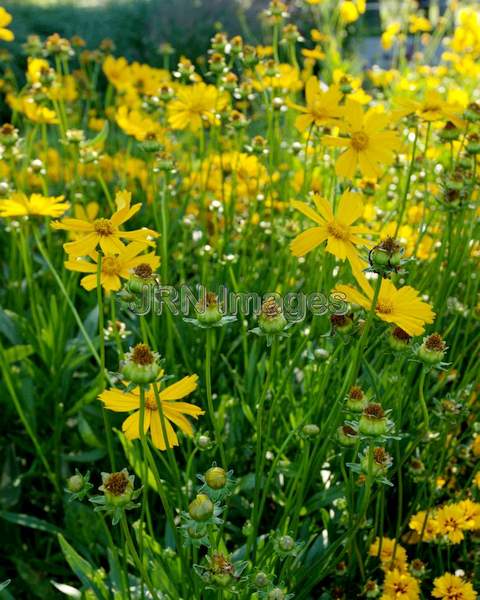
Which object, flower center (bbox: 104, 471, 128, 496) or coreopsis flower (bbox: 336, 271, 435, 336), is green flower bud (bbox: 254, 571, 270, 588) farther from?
coreopsis flower (bbox: 336, 271, 435, 336)

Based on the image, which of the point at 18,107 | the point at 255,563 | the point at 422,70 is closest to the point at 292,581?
the point at 255,563

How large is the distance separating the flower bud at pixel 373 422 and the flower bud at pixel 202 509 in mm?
178

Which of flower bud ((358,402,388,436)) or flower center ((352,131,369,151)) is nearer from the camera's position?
flower bud ((358,402,388,436))

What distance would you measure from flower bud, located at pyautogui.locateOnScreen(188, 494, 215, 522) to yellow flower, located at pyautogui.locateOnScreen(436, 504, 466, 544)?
0.46 meters

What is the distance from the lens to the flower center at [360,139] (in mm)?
1059

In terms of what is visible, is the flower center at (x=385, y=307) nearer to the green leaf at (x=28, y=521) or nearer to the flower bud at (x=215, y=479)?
the flower bud at (x=215, y=479)

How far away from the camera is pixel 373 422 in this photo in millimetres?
737

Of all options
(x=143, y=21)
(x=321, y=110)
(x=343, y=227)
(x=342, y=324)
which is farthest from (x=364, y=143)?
(x=143, y=21)

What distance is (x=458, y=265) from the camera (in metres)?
1.26

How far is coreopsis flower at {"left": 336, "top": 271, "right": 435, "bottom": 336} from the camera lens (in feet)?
Answer: 2.59

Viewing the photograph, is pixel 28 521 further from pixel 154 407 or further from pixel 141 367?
pixel 141 367

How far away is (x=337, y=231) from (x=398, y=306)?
4.7 inches

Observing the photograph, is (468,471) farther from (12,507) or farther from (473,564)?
(12,507)

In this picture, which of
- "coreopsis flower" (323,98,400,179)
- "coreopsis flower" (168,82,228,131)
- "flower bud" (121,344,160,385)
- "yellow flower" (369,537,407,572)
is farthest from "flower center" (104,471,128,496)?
"coreopsis flower" (168,82,228,131)
